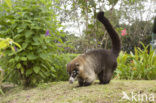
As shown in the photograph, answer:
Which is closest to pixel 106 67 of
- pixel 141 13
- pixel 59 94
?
pixel 59 94

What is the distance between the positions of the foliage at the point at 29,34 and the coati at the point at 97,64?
0.71 m

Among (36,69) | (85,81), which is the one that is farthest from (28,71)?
(85,81)

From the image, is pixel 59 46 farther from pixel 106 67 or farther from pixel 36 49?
pixel 106 67

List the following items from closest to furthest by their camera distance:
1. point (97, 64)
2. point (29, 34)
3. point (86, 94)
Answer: point (86, 94) < point (29, 34) < point (97, 64)

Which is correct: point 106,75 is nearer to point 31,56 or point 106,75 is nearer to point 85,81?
point 85,81

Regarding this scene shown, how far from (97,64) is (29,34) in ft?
5.22

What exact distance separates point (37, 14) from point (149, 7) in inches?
317

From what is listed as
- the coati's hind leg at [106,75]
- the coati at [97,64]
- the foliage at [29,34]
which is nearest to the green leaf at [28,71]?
the foliage at [29,34]

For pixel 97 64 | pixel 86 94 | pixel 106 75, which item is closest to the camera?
pixel 86 94

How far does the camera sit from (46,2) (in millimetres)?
3703

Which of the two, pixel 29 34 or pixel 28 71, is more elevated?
pixel 29 34

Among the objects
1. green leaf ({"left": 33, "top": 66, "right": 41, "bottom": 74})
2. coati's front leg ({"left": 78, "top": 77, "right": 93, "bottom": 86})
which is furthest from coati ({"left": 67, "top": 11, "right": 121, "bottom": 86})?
green leaf ({"left": 33, "top": 66, "right": 41, "bottom": 74})

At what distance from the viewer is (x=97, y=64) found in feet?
11.9

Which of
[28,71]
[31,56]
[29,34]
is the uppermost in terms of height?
[29,34]
